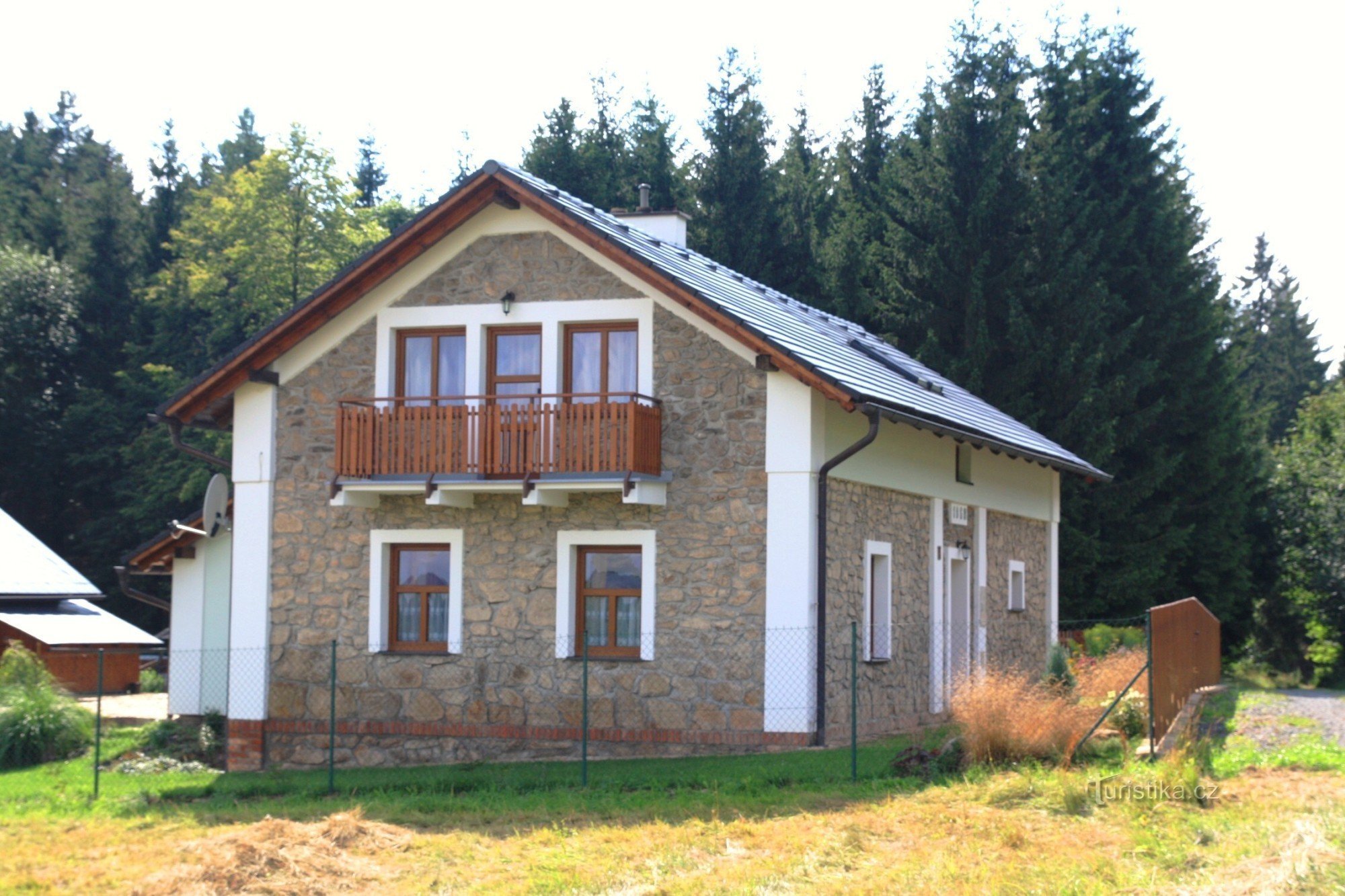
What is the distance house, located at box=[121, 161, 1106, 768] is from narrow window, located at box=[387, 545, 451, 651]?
34 mm

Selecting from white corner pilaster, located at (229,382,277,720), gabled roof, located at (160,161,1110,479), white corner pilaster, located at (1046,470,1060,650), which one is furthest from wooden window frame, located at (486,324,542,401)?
white corner pilaster, located at (1046,470,1060,650)

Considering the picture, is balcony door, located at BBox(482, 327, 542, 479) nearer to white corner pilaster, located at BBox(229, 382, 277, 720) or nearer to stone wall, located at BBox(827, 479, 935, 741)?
white corner pilaster, located at BBox(229, 382, 277, 720)

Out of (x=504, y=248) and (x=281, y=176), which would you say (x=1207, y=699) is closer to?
(x=504, y=248)

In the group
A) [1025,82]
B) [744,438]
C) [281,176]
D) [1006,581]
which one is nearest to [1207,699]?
[1006,581]

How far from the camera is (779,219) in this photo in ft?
141

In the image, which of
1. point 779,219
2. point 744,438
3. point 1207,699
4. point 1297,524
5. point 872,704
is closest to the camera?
point 744,438

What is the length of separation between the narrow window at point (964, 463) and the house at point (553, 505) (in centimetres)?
150

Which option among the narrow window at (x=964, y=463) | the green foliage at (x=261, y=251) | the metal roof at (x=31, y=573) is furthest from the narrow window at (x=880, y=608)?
the green foliage at (x=261, y=251)

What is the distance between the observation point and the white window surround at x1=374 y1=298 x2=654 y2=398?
60.2ft

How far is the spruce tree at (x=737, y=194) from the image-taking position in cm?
4212

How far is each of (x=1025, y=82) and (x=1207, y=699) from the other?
23.1 m

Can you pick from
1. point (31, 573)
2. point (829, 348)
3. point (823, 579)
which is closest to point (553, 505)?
point (823, 579)

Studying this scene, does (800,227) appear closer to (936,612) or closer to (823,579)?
(936,612)

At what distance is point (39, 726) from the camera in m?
20.2
